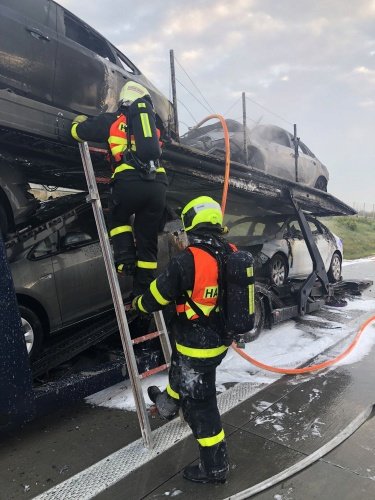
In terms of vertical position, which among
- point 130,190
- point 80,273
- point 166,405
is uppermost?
point 130,190

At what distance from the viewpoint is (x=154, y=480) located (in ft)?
9.02

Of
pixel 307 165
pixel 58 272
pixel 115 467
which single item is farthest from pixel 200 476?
pixel 307 165

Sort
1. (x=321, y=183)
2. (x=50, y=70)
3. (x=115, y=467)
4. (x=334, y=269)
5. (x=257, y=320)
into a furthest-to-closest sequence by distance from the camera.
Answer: (x=334, y=269) < (x=321, y=183) < (x=257, y=320) < (x=50, y=70) < (x=115, y=467)

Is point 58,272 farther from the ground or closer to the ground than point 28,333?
farther from the ground

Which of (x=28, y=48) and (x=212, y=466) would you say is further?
(x=28, y=48)

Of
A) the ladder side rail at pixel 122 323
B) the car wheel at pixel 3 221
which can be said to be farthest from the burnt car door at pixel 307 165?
the car wheel at pixel 3 221

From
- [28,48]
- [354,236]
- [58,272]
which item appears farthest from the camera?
[354,236]

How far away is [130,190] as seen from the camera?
3170 millimetres

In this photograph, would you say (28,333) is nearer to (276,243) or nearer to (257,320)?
(257,320)

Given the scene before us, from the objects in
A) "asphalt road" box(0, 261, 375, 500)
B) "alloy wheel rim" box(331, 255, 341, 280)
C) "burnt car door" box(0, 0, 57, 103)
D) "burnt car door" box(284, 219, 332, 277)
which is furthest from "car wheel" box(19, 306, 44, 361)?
"alloy wheel rim" box(331, 255, 341, 280)

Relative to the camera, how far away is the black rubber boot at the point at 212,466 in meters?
2.68

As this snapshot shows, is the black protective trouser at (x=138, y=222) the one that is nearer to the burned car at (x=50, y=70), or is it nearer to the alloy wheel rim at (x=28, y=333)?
the burned car at (x=50, y=70)

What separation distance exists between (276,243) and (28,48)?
5.38 meters

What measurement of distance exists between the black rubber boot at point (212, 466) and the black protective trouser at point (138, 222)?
1213 millimetres
